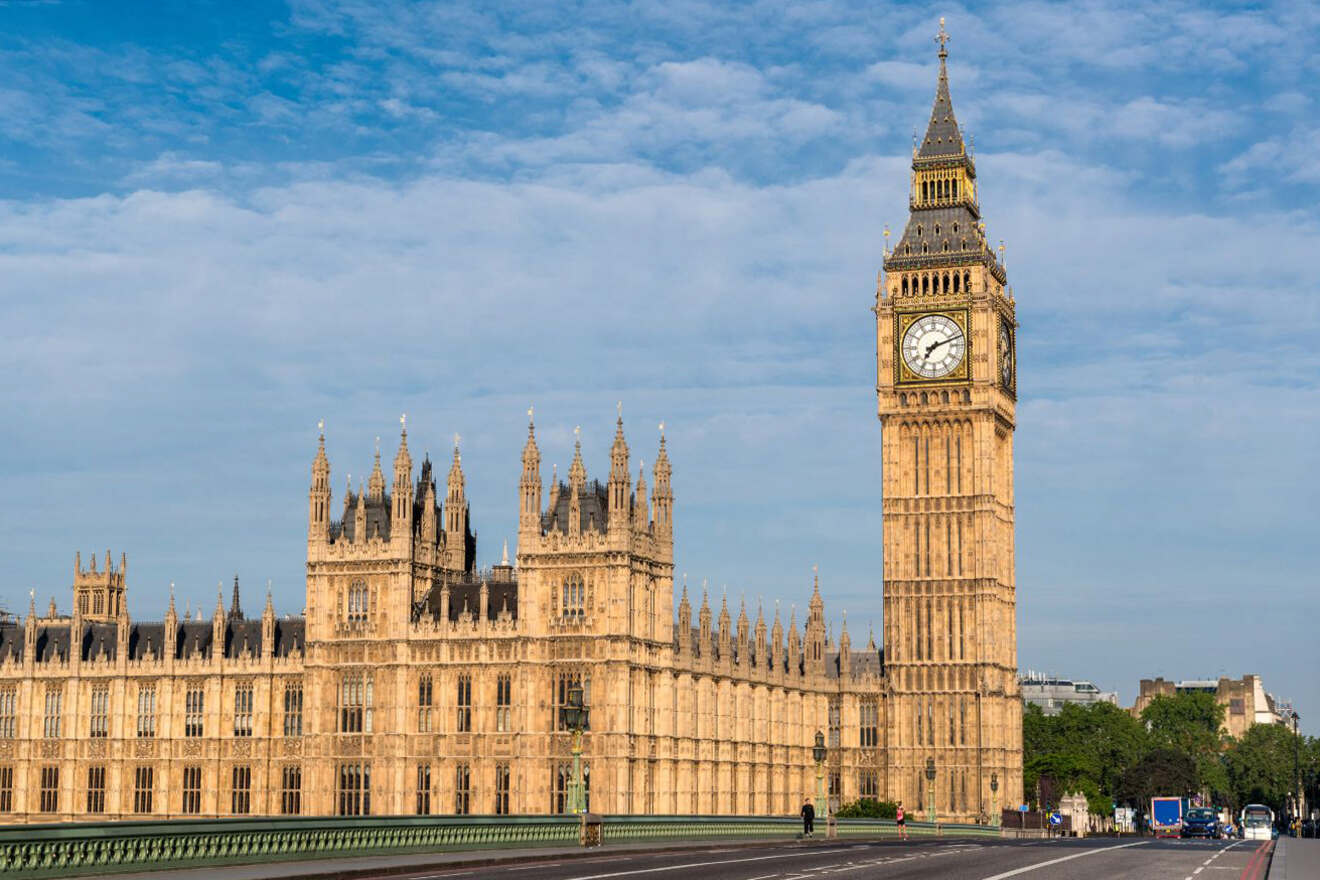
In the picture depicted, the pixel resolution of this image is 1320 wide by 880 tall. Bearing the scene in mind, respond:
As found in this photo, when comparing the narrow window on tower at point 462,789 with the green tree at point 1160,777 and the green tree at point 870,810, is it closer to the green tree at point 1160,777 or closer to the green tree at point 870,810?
the green tree at point 870,810

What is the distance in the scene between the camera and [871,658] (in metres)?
124

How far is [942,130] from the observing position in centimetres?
12838

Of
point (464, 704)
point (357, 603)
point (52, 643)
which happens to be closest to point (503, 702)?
point (464, 704)

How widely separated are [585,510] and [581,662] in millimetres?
7642

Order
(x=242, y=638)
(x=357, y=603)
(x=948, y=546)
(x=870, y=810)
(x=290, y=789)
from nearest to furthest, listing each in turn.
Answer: (x=357, y=603) < (x=290, y=789) < (x=242, y=638) < (x=870, y=810) < (x=948, y=546)

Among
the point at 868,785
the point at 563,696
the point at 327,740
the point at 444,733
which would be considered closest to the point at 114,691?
the point at 327,740

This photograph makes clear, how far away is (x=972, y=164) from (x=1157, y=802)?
156 feet

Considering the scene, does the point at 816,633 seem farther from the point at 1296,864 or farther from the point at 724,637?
the point at 1296,864

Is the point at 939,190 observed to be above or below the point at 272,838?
above

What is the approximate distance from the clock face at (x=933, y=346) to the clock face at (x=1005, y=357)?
327 cm

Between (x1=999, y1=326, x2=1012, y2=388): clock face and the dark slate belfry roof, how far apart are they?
42.8 feet

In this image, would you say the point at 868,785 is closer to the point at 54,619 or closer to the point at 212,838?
the point at 54,619

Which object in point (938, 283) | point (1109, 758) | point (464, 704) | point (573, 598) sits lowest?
point (1109, 758)

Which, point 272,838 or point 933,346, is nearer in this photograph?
point 272,838
